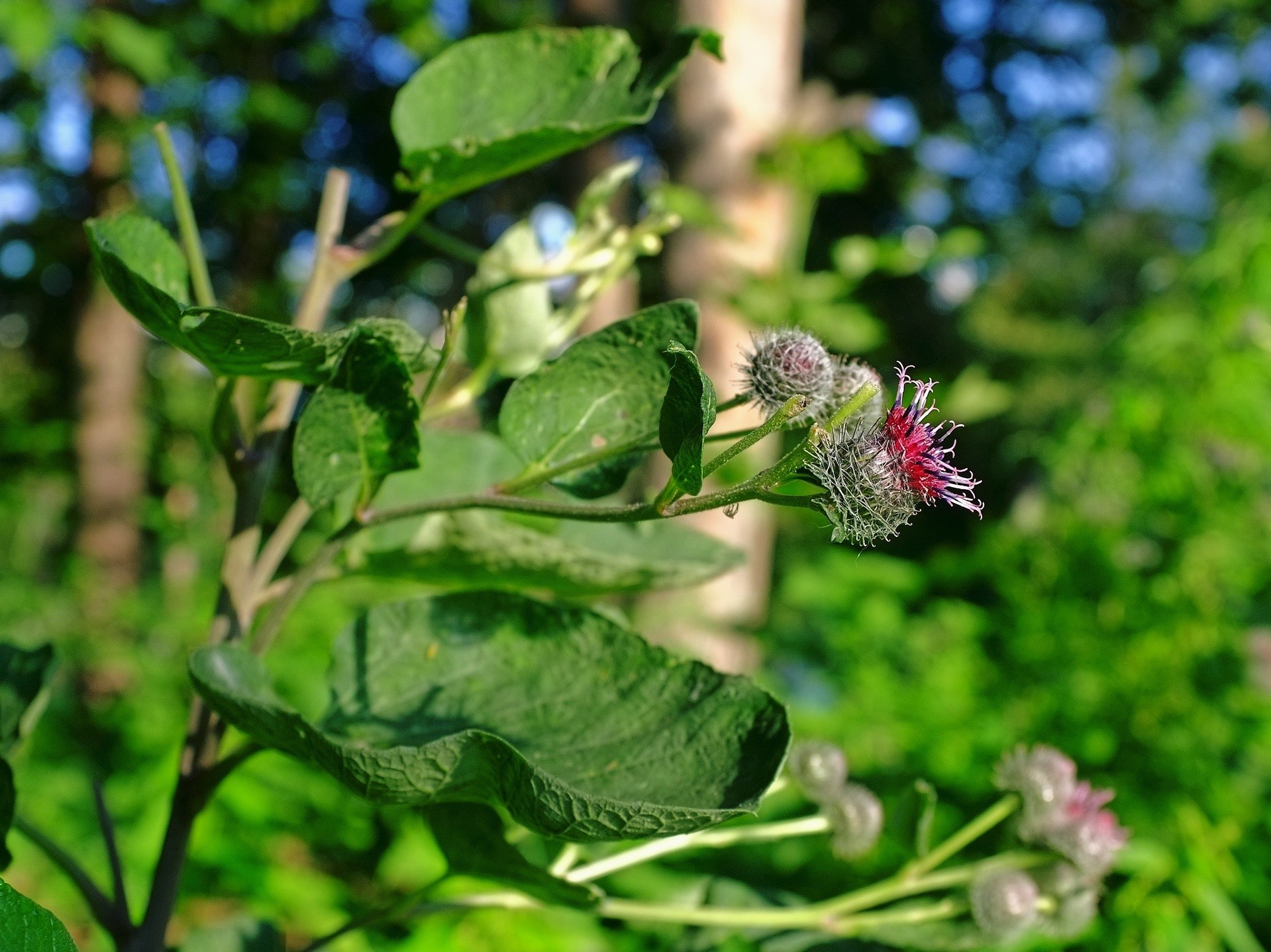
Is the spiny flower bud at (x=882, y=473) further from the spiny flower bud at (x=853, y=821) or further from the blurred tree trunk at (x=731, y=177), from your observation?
the blurred tree trunk at (x=731, y=177)

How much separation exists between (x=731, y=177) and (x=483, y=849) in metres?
2.54

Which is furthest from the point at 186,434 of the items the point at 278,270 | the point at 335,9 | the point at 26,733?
the point at 26,733

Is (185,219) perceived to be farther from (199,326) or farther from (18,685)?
(18,685)

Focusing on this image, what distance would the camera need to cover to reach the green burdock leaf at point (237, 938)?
2.51ft

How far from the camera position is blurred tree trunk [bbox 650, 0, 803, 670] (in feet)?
9.41

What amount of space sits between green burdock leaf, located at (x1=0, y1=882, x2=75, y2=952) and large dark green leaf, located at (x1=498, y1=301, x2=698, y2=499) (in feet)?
1.07

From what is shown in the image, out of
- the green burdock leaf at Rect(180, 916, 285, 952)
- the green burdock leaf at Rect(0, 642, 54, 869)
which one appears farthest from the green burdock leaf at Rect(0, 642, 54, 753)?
the green burdock leaf at Rect(180, 916, 285, 952)

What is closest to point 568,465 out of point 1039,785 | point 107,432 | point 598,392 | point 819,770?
point 598,392

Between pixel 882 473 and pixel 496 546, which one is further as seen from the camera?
pixel 496 546

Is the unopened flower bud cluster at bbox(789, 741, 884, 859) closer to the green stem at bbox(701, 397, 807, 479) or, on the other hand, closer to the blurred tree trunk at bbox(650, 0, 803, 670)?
the green stem at bbox(701, 397, 807, 479)

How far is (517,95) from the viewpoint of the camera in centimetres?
76

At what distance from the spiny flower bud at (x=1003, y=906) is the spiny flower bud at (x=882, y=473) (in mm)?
421

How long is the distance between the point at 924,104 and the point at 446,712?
33.6 feet

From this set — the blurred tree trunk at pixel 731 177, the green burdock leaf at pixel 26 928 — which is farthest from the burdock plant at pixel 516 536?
the blurred tree trunk at pixel 731 177
